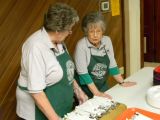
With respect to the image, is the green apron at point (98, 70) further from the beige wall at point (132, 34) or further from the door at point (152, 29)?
the door at point (152, 29)

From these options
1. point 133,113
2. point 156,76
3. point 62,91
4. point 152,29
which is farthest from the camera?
point 152,29

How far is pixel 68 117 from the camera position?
1.46m

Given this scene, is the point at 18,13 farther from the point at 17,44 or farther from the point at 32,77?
the point at 32,77

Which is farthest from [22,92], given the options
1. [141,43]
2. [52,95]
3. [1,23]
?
[141,43]

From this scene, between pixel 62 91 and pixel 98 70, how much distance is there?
43 centimetres

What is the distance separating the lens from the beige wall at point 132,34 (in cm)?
328

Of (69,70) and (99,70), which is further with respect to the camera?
(99,70)

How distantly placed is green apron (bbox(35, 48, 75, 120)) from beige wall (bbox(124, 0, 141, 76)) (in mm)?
1666

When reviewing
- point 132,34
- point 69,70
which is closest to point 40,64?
point 69,70

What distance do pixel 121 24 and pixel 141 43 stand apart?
1.47ft

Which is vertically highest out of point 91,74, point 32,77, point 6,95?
point 32,77

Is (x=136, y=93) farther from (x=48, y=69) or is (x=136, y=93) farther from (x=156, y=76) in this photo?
(x=48, y=69)

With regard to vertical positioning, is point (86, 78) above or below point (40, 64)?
below

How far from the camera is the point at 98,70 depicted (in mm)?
2117
